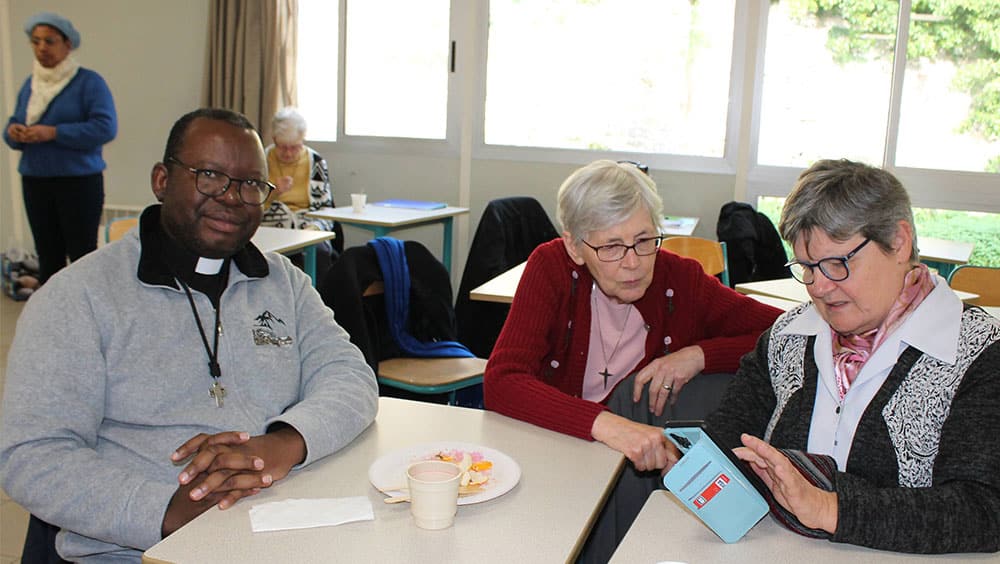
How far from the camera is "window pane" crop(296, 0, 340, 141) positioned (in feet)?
20.8

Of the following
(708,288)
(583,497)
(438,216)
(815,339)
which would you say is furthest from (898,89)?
(583,497)

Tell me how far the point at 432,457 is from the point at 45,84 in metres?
4.29

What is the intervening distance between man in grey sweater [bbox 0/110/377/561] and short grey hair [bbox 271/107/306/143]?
13.1 ft

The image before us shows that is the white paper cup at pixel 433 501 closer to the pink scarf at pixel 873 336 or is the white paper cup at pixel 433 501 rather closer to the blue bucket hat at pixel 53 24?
the pink scarf at pixel 873 336

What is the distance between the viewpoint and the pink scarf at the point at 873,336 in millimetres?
1498

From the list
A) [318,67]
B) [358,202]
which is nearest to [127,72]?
[318,67]

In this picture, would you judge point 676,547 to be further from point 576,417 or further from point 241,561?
point 241,561

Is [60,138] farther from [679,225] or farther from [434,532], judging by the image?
[434,532]

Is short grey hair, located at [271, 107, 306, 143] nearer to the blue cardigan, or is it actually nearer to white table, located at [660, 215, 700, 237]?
the blue cardigan

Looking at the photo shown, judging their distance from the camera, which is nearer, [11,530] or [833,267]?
[833,267]

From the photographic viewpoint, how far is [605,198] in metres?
2.04

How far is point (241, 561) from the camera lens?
121cm

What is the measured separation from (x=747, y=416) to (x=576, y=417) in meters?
0.33

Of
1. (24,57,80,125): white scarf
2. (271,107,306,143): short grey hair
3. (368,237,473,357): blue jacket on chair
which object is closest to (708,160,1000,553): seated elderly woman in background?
(368,237,473,357): blue jacket on chair
